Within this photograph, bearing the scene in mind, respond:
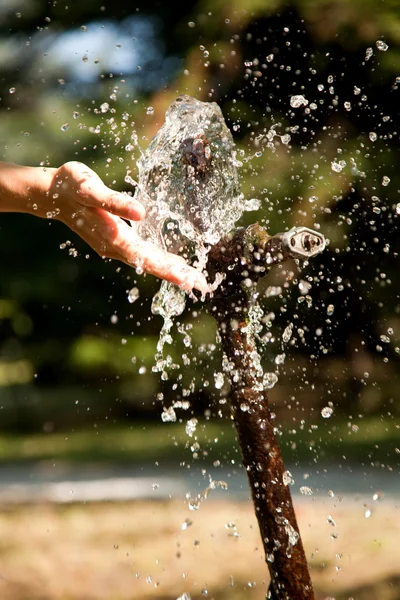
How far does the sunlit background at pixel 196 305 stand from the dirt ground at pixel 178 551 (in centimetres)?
5

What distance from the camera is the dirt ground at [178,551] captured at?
424 centimetres

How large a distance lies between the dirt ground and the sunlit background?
0.05 meters

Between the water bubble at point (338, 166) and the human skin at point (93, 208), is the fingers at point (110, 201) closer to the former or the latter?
the human skin at point (93, 208)

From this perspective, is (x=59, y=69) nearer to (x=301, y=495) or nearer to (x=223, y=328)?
(x=301, y=495)

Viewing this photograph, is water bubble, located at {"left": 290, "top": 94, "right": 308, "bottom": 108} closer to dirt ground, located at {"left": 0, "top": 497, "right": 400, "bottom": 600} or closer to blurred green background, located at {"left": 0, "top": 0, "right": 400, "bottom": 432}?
blurred green background, located at {"left": 0, "top": 0, "right": 400, "bottom": 432}

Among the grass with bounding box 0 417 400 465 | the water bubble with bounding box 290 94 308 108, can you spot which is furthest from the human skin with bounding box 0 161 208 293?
the grass with bounding box 0 417 400 465

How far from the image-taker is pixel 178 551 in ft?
16.3

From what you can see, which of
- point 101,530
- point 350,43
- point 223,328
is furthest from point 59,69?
point 223,328

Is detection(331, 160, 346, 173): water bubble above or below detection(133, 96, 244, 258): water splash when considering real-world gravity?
above

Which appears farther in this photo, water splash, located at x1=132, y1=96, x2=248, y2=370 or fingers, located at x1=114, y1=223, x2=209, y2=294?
water splash, located at x1=132, y1=96, x2=248, y2=370

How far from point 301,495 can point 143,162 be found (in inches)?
171

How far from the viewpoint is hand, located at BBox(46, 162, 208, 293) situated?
212 cm

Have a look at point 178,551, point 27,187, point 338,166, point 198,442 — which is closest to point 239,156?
point 338,166

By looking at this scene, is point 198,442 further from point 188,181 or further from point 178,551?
point 188,181
